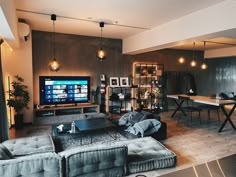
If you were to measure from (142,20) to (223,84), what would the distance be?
6.42 m

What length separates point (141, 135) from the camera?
4.02 meters

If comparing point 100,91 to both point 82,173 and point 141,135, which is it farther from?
point 82,173

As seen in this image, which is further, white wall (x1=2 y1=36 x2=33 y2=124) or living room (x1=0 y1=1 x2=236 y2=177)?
living room (x1=0 y1=1 x2=236 y2=177)

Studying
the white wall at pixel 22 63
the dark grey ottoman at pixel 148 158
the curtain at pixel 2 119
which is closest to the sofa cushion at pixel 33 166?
the dark grey ottoman at pixel 148 158

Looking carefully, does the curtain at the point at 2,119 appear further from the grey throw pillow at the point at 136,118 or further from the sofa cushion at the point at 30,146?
the grey throw pillow at the point at 136,118

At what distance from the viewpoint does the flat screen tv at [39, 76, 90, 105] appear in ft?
18.7

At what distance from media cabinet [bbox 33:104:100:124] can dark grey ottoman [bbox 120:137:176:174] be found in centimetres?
224

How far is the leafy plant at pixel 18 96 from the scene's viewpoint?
4819 mm

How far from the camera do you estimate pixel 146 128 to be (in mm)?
4086

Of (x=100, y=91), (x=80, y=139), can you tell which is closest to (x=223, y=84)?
(x=100, y=91)

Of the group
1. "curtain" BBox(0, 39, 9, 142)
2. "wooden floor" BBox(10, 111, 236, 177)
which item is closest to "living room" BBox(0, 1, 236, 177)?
"curtain" BBox(0, 39, 9, 142)

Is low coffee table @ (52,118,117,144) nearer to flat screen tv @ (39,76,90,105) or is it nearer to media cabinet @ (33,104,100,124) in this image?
media cabinet @ (33,104,100,124)

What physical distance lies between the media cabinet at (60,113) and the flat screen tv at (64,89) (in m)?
0.25

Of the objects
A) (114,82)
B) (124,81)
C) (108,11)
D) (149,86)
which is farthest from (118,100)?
(108,11)
